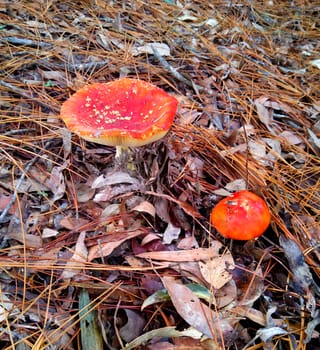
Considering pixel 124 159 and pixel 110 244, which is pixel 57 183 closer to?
pixel 124 159

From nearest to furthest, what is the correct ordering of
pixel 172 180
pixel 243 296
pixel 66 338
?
1. pixel 66 338
2. pixel 243 296
3. pixel 172 180

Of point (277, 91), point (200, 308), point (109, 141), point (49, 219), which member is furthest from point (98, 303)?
point (277, 91)

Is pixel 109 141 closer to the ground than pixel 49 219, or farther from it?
farther from it

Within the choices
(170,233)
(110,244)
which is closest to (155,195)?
(170,233)

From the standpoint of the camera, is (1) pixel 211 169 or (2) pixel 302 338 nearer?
(2) pixel 302 338

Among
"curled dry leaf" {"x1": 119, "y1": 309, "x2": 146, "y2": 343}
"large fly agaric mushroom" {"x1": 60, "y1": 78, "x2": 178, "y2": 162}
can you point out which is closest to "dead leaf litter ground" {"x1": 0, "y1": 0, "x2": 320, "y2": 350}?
"curled dry leaf" {"x1": 119, "y1": 309, "x2": 146, "y2": 343}

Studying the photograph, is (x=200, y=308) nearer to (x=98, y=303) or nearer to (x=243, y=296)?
(x=243, y=296)

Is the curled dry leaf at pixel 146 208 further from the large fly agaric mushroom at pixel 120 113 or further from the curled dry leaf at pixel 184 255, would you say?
the large fly agaric mushroom at pixel 120 113
